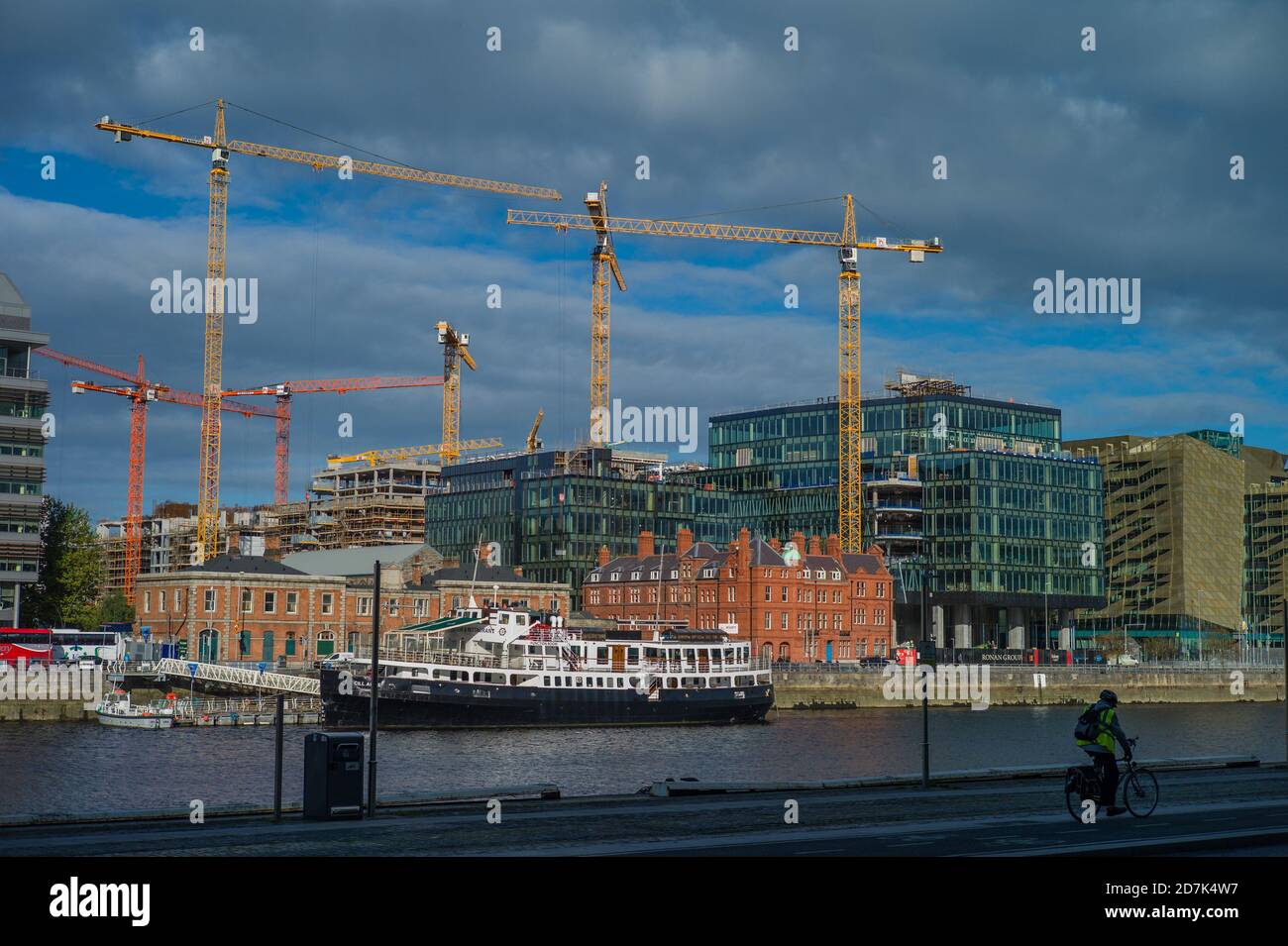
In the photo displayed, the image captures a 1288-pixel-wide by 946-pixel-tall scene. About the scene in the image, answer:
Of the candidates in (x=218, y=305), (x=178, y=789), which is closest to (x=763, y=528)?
(x=218, y=305)

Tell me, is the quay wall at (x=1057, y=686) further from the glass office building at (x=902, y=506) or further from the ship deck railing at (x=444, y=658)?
the ship deck railing at (x=444, y=658)

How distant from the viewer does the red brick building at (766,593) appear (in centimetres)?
14625

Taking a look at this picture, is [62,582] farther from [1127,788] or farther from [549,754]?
[1127,788]

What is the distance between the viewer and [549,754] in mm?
76812

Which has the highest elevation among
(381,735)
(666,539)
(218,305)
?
(218,305)

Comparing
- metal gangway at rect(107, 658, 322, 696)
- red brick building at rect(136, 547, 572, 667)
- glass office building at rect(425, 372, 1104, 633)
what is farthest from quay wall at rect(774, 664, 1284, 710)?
metal gangway at rect(107, 658, 322, 696)

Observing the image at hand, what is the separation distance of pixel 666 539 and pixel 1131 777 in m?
145

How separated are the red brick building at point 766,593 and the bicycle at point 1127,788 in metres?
110

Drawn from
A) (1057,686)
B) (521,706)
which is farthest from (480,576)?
(1057,686)

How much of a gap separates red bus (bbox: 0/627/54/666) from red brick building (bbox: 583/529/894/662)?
5544 cm

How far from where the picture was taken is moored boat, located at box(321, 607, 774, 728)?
9212cm

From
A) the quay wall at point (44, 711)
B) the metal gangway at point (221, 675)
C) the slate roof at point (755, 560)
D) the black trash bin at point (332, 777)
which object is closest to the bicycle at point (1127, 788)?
the black trash bin at point (332, 777)

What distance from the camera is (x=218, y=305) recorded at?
17062 centimetres

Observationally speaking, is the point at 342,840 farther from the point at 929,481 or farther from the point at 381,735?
the point at 929,481
